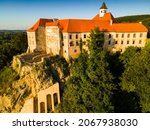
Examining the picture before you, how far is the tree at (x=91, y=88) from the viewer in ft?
17.5

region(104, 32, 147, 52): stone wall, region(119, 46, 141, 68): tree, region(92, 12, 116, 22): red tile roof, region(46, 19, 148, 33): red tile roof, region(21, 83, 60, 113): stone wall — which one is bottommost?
region(21, 83, 60, 113): stone wall

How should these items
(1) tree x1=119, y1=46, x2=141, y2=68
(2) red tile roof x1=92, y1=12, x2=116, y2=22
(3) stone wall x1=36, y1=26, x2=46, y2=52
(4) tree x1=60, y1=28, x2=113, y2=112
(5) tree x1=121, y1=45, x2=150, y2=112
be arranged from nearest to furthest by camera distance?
1. (4) tree x1=60, y1=28, x2=113, y2=112
2. (5) tree x1=121, y1=45, x2=150, y2=112
3. (1) tree x1=119, y1=46, x2=141, y2=68
4. (2) red tile roof x1=92, y1=12, x2=116, y2=22
5. (3) stone wall x1=36, y1=26, x2=46, y2=52

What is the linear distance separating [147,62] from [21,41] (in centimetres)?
794

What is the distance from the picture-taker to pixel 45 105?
6797 millimetres

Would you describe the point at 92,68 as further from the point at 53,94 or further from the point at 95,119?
the point at 95,119

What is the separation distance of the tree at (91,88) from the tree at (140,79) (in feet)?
2.79

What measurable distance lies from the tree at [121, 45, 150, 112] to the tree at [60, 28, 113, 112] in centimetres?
85

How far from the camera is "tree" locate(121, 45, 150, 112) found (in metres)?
6.29

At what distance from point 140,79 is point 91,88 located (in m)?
2.03

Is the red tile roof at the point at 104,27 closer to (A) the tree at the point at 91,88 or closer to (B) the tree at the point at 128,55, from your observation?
(B) the tree at the point at 128,55

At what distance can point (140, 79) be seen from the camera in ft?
21.8

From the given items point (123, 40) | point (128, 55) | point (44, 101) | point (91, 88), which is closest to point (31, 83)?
point (44, 101)

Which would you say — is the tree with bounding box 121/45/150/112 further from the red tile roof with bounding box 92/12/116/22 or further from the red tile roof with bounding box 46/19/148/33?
the red tile roof with bounding box 92/12/116/22

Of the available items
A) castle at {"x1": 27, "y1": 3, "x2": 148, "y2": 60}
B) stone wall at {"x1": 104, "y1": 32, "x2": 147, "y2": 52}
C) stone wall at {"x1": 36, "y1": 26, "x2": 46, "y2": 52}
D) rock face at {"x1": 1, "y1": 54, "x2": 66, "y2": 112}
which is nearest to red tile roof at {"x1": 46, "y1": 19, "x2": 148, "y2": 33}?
castle at {"x1": 27, "y1": 3, "x2": 148, "y2": 60}
